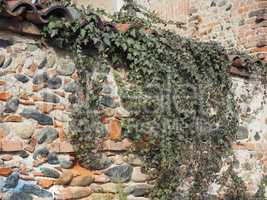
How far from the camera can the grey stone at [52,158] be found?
411 cm

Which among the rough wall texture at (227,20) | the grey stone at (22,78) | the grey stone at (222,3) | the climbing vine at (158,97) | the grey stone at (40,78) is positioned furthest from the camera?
the grey stone at (222,3)

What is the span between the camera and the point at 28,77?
4.06 meters

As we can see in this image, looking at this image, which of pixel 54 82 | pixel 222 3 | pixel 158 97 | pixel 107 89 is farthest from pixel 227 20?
pixel 54 82

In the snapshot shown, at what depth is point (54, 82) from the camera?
4223 mm

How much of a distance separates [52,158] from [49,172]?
0.12 m

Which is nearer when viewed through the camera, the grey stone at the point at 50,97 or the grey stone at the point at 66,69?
the grey stone at the point at 50,97

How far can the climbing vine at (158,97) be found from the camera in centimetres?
435

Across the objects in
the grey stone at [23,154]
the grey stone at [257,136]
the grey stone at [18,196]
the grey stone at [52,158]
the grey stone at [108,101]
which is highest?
the grey stone at [108,101]

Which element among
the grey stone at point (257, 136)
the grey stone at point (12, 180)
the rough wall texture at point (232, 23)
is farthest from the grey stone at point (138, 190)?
the rough wall texture at point (232, 23)

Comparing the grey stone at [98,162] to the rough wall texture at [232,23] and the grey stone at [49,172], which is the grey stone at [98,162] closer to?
the grey stone at [49,172]

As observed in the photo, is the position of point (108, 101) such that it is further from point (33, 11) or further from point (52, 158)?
point (33, 11)

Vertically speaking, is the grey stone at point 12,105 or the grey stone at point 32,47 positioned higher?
the grey stone at point 32,47

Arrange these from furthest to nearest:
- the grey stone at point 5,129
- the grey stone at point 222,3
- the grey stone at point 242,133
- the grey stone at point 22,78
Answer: the grey stone at point 222,3, the grey stone at point 242,133, the grey stone at point 22,78, the grey stone at point 5,129

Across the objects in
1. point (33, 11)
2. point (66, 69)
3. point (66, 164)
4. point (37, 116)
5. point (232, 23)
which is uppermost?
point (232, 23)
